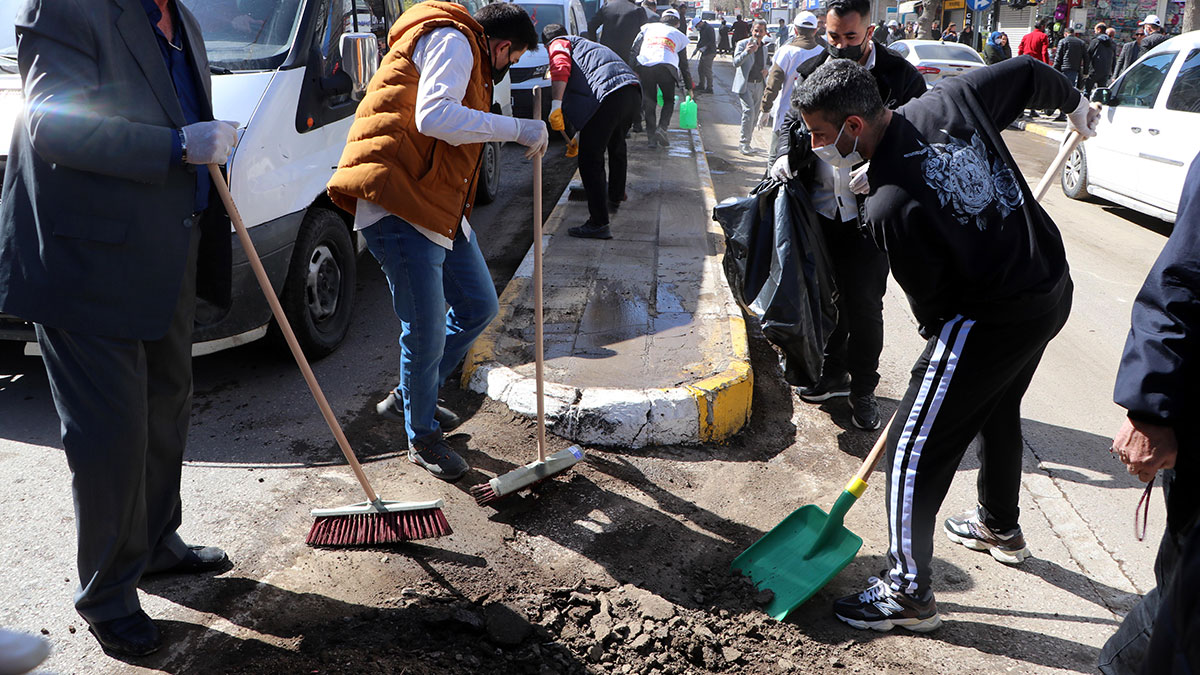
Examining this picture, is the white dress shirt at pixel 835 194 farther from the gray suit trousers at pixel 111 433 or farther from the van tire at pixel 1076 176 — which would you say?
the van tire at pixel 1076 176

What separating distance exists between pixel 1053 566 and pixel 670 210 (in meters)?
5.31

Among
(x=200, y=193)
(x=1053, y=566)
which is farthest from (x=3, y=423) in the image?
(x=1053, y=566)

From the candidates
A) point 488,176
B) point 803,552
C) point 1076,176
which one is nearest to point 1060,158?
point 803,552

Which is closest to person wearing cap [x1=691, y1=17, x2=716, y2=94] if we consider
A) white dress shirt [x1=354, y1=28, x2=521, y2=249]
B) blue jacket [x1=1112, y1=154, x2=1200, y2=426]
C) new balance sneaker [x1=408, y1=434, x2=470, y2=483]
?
white dress shirt [x1=354, y1=28, x2=521, y2=249]

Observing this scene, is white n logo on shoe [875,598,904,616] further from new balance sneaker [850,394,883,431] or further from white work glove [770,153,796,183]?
white work glove [770,153,796,183]

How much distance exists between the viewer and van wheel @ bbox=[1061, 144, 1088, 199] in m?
9.82

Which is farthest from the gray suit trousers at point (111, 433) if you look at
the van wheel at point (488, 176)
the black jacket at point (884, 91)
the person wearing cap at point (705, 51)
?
the person wearing cap at point (705, 51)

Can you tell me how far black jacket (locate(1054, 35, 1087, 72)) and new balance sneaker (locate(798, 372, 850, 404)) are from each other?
16.3 m

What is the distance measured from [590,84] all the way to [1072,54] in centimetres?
1493

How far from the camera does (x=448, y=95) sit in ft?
10.2

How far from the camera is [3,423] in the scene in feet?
13.1

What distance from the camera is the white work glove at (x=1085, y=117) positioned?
130 inches

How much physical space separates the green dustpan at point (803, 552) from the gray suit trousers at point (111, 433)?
6.55 feet

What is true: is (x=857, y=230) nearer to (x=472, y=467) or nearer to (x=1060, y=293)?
(x=1060, y=293)
